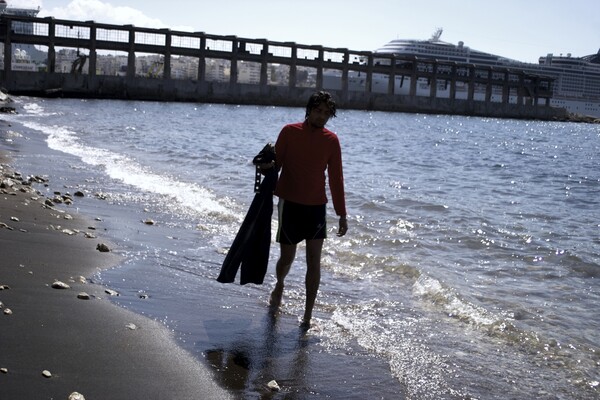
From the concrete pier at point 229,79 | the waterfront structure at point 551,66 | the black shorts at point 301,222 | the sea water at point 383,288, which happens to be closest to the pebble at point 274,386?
the sea water at point 383,288

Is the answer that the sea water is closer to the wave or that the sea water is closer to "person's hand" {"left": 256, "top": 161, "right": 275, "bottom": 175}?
the wave

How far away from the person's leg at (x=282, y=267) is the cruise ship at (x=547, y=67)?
10916 cm

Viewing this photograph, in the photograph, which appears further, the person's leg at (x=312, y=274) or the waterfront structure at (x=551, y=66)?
the waterfront structure at (x=551, y=66)

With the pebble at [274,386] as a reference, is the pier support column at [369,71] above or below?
above

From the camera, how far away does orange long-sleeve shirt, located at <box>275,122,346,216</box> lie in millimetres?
5312

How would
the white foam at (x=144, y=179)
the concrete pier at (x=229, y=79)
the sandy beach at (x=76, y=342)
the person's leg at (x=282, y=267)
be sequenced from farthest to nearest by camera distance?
the concrete pier at (x=229, y=79) → the white foam at (x=144, y=179) → the person's leg at (x=282, y=267) → the sandy beach at (x=76, y=342)

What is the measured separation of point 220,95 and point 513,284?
72933mm

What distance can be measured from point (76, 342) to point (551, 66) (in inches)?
5406

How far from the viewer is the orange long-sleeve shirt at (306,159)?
5312mm

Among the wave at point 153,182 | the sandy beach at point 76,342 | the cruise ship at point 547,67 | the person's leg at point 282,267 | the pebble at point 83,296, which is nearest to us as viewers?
the sandy beach at point 76,342

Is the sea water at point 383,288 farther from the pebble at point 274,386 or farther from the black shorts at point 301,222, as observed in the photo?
the black shorts at point 301,222

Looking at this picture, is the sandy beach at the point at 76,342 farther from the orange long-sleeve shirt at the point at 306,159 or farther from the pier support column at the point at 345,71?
the pier support column at the point at 345,71

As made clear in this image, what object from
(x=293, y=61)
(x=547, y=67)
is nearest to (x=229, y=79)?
(x=293, y=61)

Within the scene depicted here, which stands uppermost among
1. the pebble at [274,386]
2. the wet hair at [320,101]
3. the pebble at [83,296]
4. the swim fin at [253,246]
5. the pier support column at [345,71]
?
the pier support column at [345,71]
